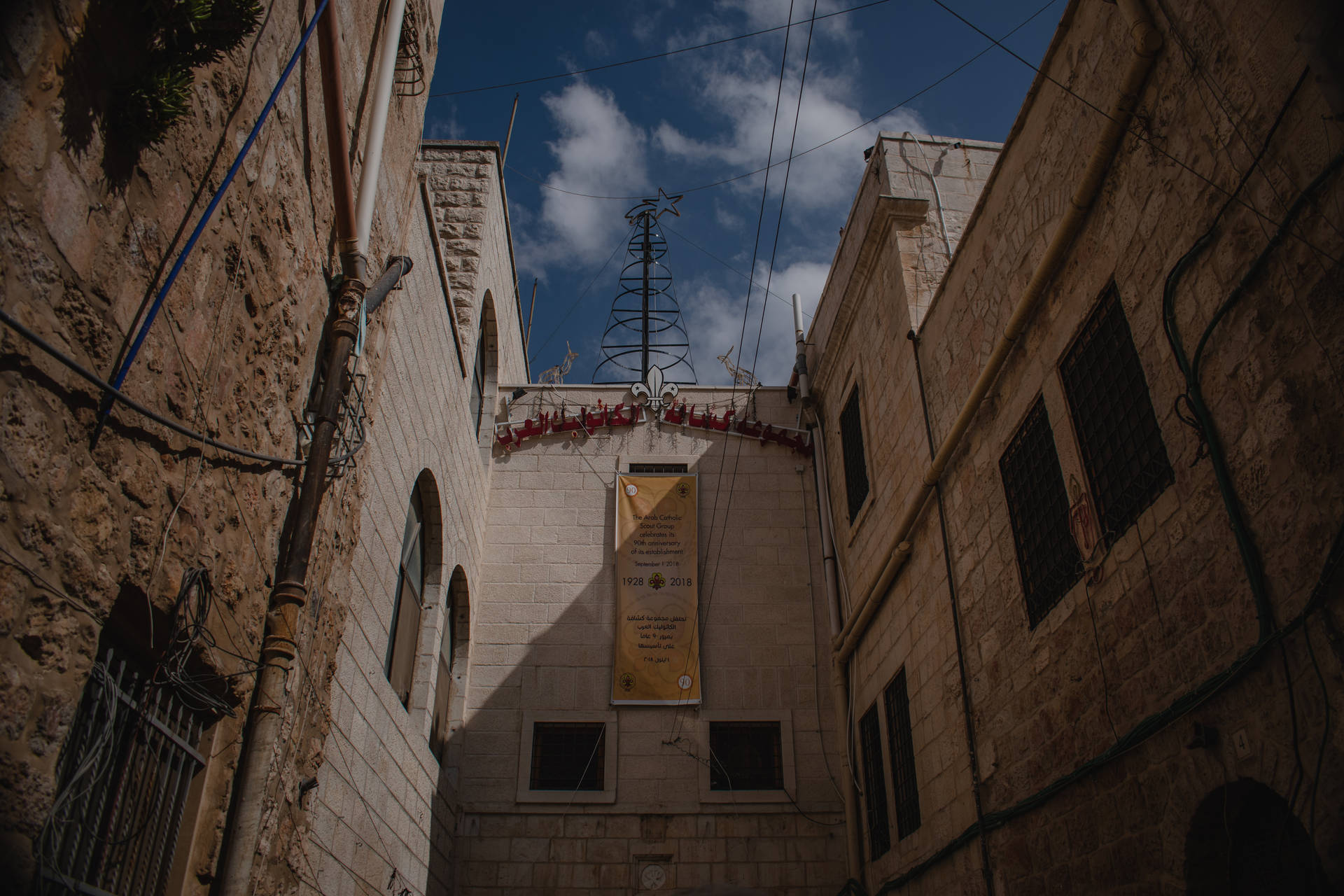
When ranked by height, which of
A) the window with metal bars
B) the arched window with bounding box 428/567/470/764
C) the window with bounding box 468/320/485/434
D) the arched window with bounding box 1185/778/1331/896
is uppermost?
the window with bounding box 468/320/485/434

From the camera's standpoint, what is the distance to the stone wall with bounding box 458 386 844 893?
405 inches

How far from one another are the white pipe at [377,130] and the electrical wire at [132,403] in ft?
5.35

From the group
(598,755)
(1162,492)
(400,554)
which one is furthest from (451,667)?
(1162,492)

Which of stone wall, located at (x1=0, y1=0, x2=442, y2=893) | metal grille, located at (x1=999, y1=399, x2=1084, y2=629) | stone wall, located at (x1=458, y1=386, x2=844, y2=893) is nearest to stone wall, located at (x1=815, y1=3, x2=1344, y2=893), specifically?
metal grille, located at (x1=999, y1=399, x2=1084, y2=629)

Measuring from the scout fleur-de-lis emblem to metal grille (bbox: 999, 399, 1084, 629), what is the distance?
7.27 m

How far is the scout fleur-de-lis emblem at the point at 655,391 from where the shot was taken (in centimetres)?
1347

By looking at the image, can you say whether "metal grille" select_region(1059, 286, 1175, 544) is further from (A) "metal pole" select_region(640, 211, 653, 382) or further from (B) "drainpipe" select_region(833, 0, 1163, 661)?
(A) "metal pole" select_region(640, 211, 653, 382)

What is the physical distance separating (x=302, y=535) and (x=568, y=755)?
7.14 meters

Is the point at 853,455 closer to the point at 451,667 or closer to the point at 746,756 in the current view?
the point at 746,756

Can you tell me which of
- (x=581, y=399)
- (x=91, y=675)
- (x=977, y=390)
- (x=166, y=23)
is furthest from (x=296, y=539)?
(x=581, y=399)

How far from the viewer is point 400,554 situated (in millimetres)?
8094

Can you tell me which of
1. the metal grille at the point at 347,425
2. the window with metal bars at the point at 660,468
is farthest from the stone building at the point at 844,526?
the window with metal bars at the point at 660,468

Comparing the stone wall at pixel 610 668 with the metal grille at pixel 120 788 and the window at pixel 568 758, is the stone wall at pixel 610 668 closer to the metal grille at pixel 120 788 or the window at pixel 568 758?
the window at pixel 568 758

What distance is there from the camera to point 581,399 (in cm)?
1355
